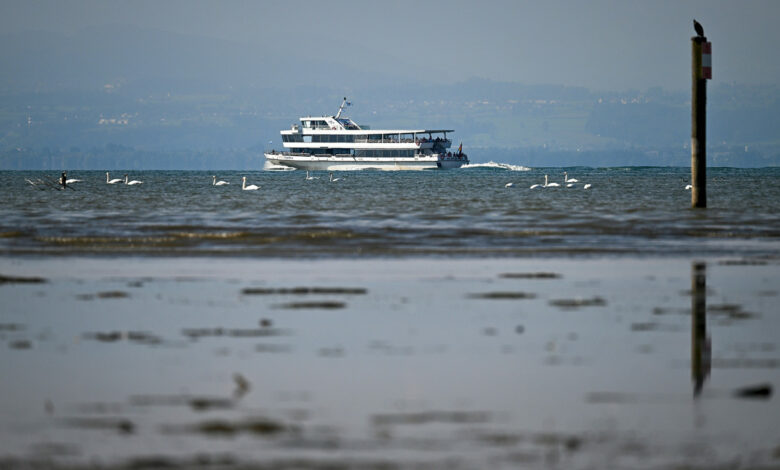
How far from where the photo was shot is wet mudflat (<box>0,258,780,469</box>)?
653 centimetres

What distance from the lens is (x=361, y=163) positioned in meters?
167

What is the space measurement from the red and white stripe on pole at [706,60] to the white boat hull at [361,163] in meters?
133

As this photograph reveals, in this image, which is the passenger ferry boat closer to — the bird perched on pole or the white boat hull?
the white boat hull

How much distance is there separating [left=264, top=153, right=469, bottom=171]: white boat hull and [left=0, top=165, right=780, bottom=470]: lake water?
14601 centimetres

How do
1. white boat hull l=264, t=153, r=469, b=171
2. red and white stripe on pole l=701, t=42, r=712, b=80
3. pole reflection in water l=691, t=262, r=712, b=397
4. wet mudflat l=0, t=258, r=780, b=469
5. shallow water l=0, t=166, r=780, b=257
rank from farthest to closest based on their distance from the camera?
white boat hull l=264, t=153, r=469, b=171 < red and white stripe on pole l=701, t=42, r=712, b=80 < shallow water l=0, t=166, r=780, b=257 < pole reflection in water l=691, t=262, r=712, b=397 < wet mudflat l=0, t=258, r=780, b=469

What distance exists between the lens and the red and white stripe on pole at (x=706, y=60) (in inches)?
→ 1305

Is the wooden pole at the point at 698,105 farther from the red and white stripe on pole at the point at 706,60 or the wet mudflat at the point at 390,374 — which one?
the wet mudflat at the point at 390,374

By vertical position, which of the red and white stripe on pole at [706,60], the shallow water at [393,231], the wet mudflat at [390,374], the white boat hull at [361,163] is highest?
the red and white stripe on pole at [706,60]

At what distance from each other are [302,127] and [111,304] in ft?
513

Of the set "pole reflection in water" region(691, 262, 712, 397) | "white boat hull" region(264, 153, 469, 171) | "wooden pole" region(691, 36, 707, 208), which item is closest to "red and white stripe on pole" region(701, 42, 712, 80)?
"wooden pole" region(691, 36, 707, 208)

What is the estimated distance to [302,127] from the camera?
16850 cm

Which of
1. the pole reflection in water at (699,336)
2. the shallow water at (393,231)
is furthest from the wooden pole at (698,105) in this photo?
the pole reflection in water at (699,336)

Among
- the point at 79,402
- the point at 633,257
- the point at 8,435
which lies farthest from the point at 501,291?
the point at 8,435

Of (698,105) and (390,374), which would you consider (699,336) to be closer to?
(390,374)
